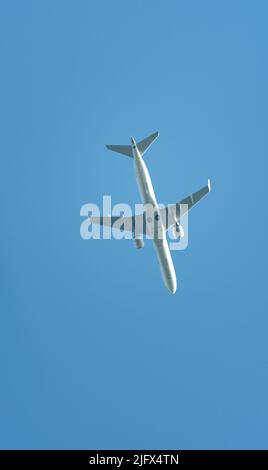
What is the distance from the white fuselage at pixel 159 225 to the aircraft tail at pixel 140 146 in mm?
720

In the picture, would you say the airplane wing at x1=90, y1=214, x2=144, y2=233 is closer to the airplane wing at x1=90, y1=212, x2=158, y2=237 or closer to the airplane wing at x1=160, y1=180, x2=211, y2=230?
the airplane wing at x1=90, y1=212, x2=158, y2=237

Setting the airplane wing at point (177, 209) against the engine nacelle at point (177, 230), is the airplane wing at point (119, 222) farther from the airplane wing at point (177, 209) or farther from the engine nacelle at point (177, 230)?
the engine nacelle at point (177, 230)

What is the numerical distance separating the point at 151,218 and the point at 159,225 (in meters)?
1.06

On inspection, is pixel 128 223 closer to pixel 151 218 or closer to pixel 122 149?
pixel 151 218

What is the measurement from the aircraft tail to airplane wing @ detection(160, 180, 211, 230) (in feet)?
22.3

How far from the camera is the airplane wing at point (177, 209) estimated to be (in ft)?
253

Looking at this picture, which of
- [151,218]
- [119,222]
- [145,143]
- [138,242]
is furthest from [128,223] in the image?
[145,143]

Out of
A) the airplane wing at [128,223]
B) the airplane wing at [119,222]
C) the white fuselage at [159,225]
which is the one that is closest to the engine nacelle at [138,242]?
the airplane wing at [128,223]

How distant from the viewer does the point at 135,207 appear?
77688 mm

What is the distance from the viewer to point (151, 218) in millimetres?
74875
